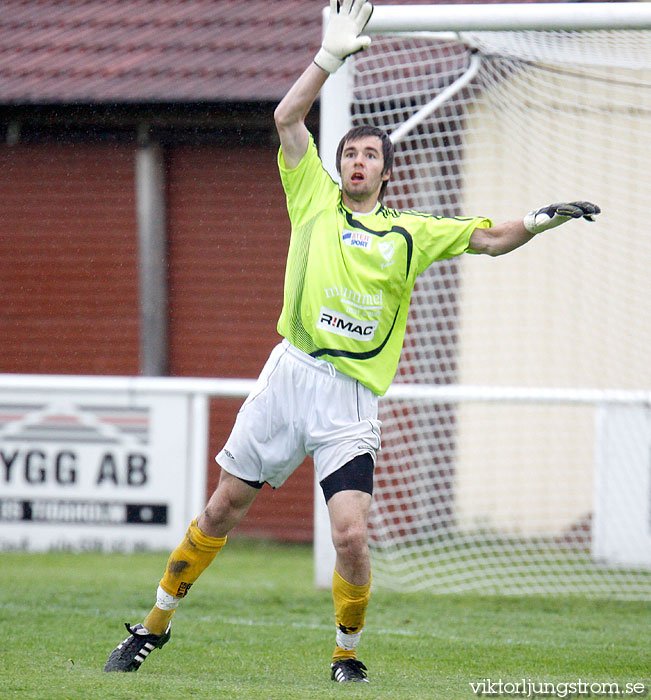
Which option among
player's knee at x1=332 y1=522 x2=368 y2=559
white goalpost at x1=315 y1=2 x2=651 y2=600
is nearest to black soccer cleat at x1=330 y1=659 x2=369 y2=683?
player's knee at x1=332 y1=522 x2=368 y2=559

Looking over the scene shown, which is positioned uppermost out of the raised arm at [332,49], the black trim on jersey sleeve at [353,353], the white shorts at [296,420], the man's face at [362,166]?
the raised arm at [332,49]

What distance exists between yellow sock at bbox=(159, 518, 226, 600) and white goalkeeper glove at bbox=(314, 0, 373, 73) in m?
1.88

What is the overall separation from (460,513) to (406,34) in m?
4.04

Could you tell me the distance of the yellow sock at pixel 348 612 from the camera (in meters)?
4.22

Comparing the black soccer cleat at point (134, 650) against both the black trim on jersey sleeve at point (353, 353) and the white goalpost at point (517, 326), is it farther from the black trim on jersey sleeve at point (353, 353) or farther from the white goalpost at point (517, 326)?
the white goalpost at point (517, 326)

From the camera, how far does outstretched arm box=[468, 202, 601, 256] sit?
431cm

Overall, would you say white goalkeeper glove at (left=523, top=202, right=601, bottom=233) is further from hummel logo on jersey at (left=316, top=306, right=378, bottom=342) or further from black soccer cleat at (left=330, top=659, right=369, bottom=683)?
black soccer cleat at (left=330, top=659, right=369, bottom=683)

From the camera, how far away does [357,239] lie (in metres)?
4.37

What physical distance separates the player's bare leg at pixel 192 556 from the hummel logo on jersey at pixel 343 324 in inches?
27.7

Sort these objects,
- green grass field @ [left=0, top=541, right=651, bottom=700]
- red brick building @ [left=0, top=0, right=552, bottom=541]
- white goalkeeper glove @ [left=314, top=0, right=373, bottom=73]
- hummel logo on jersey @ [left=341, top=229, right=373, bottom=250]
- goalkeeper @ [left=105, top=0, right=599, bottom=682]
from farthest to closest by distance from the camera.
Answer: red brick building @ [left=0, top=0, right=552, bottom=541], hummel logo on jersey @ [left=341, top=229, right=373, bottom=250], goalkeeper @ [left=105, top=0, right=599, bottom=682], white goalkeeper glove @ [left=314, top=0, right=373, bottom=73], green grass field @ [left=0, top=541, right=651, bottom=700]

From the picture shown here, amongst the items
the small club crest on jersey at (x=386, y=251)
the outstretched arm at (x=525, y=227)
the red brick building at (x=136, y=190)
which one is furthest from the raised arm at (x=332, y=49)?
the red brick building at (x=136, y=190)

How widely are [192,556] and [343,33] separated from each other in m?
2.11

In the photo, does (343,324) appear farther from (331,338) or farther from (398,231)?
(398,231)

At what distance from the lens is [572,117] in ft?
26.8
